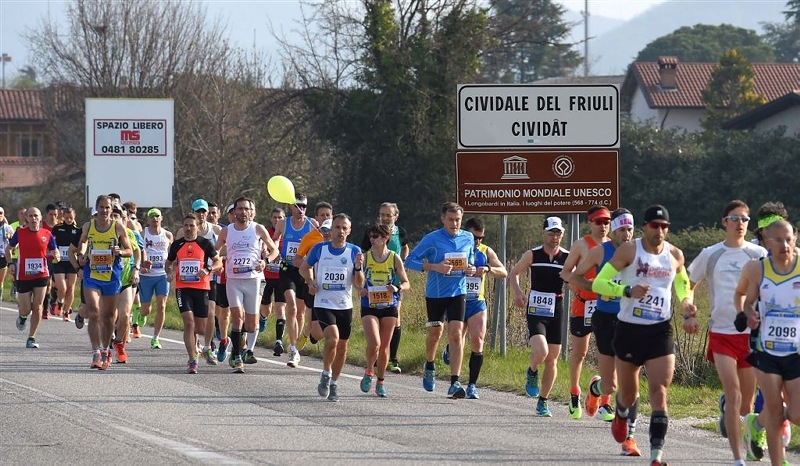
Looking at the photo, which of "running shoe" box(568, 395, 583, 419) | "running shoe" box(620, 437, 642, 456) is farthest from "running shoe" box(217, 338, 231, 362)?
"running shoe" box(620, 437, 642, 456)

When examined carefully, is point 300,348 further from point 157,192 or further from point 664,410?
point 157,192

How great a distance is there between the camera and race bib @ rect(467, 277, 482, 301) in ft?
47.5

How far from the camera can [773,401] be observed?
9117 mm

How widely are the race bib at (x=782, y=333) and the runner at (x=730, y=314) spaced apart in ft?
2.89

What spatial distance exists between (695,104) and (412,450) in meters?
65.2

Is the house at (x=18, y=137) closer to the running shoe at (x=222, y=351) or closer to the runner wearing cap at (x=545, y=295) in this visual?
the running shoe at (x=222, y=351)

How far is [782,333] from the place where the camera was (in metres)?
9.08

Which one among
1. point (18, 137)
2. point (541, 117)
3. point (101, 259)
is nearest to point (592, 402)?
point (541, 117)

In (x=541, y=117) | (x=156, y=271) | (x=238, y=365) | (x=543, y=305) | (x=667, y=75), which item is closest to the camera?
(x=543, y=305)

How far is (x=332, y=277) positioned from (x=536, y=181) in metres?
4.37

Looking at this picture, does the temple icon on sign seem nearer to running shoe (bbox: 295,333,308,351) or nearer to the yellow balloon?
the yellow balloon

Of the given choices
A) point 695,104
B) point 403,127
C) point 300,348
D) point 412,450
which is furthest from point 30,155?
point 412,450

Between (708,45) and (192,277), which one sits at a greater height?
(708,45)

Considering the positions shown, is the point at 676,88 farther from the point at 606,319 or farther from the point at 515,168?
the point at 606,319
